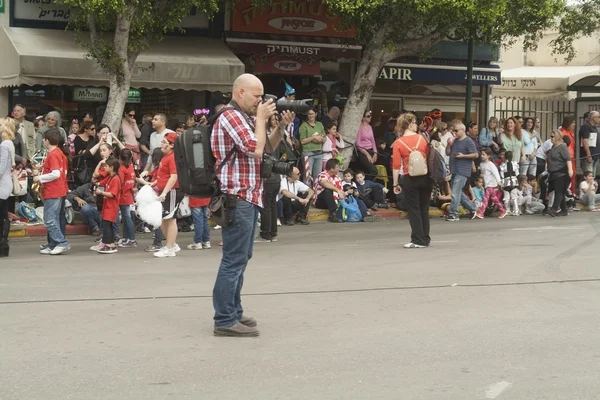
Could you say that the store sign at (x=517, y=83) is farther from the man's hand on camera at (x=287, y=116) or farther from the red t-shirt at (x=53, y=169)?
the man's hand on camera at (x=287, y=116)

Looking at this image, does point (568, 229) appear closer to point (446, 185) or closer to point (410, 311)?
point (446, 185)

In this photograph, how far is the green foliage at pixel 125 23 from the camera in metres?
17.0

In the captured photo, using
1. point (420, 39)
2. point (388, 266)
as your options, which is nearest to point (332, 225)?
point (420, 39)

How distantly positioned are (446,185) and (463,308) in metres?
11.1

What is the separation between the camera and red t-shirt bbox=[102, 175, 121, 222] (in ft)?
43.9

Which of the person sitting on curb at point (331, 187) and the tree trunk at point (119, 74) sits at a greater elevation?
the tree trunk at point (119, 74)

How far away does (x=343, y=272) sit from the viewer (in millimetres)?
11016

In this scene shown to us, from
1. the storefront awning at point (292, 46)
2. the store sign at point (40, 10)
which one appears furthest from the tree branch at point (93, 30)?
the storefront awning at point (292, 46)

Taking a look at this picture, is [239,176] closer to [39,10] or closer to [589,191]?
[39,10]

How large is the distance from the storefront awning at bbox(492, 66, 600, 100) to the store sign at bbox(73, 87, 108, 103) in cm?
1181

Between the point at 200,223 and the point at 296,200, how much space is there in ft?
13.0

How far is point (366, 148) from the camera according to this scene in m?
20.4

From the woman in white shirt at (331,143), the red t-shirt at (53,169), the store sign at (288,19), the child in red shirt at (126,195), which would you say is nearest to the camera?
the red t-shirt at (53,169)

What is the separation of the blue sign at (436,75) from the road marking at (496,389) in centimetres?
1813
